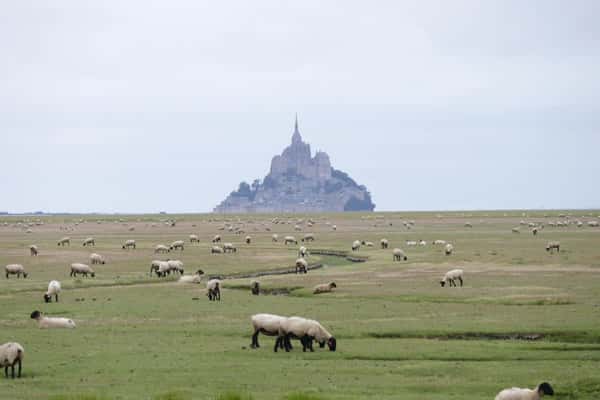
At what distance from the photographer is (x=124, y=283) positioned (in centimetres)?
4672

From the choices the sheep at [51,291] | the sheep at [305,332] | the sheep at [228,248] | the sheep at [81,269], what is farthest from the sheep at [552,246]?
the sheep at [305,332]

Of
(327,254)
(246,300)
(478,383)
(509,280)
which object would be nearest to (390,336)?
(478,383)

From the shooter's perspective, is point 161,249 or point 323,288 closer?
point 323,288

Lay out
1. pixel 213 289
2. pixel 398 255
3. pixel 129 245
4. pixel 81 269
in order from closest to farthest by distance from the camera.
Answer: pixel 213 289 → pixel 81 269 → pixel 398 255 → pixel 129 245

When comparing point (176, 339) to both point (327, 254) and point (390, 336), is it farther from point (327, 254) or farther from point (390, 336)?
point (327, 254)

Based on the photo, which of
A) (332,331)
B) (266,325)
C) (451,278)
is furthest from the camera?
(451,278)

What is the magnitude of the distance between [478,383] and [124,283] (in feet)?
99.3

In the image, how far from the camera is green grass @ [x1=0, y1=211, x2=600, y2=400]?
781 inches

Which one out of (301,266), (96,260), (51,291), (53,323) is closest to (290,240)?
(96,260)

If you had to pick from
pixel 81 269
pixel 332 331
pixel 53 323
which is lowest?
pixel 332 331

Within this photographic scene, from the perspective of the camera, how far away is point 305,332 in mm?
24609

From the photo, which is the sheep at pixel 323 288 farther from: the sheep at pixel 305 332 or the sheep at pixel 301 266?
the sheep at pixel 305 332

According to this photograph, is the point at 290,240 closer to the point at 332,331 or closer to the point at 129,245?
the point at 129,245

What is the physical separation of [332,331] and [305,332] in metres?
3.46
